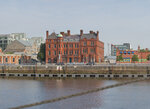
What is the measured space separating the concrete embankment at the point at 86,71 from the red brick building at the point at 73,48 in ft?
162

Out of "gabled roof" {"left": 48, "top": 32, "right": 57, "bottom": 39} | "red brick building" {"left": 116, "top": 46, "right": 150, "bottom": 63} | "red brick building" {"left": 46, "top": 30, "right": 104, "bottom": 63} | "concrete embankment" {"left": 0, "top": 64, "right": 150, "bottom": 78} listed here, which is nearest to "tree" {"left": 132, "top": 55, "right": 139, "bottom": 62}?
"red brick building" {"left": 116, "top": 46, "right": 150, "bottom": 63}

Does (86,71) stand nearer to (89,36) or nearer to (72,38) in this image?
(89,36)

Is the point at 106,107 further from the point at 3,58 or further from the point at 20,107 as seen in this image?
the point at 3,58

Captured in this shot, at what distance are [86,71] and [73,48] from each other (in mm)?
57531

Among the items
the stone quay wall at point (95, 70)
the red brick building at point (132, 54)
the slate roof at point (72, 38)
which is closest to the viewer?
the stone quay wall at point (95, 70)

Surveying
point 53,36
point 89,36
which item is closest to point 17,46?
point 53,36

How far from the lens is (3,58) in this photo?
132m

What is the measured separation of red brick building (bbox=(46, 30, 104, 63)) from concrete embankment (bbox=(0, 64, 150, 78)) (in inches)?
1944

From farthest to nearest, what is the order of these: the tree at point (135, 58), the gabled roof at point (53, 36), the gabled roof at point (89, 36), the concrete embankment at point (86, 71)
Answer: the gabled roof at point (53, 36) → the tree at point (135, 58) → the gabled roof at point (89, 36) → the concrete embankment at point (86, 71)

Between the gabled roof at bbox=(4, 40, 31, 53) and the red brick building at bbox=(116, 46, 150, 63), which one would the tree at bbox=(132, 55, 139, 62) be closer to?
the red brick building at bbox=(116, 46, 150, 63)

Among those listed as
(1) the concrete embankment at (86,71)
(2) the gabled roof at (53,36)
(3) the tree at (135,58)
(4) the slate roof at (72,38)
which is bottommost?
(1) the concrete embankment at (86,71)

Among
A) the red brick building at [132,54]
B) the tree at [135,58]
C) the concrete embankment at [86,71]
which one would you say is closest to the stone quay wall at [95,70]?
the concrete embankment at [86,71]

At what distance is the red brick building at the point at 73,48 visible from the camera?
132875 mm

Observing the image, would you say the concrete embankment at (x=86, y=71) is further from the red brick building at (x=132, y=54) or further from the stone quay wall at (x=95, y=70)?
the red brick building at (x=132, y=54)
